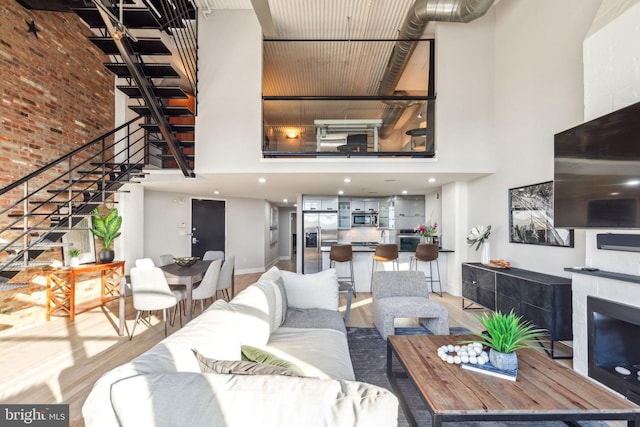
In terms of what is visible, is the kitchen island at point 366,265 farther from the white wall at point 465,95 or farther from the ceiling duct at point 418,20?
the ceiling duct at point 418,20

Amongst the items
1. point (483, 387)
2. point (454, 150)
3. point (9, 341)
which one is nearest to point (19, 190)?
point (9, 341)

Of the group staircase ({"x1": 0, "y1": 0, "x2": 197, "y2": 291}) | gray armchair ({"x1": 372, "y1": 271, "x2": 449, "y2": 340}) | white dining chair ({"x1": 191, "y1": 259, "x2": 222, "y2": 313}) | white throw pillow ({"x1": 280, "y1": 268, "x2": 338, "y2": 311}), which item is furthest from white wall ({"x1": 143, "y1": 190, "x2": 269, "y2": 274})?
gray armchair ({"x1": 372, "y1": 271, "x2": 449, "y2": 340})

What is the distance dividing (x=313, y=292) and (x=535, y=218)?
300 centimetres

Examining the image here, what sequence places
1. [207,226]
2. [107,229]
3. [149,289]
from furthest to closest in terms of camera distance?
[207,226], [107,229], [149,289]

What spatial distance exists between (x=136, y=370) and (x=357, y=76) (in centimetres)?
694

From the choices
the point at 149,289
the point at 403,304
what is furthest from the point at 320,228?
the point at 149,289

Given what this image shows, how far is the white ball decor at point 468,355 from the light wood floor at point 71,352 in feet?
5.29

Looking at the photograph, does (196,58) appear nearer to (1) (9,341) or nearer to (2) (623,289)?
(1) (9,341)

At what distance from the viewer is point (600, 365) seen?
8.20 ft

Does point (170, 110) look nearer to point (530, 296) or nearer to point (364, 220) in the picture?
point (530, 296)

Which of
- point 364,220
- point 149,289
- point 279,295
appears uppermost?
point 364,220

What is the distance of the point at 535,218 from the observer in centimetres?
387

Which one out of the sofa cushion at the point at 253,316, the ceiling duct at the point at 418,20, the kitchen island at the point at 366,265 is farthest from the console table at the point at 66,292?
the ceiling duct at the point at 418,20

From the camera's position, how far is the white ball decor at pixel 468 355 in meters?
1.91
